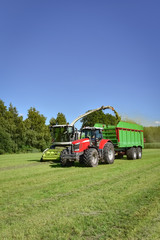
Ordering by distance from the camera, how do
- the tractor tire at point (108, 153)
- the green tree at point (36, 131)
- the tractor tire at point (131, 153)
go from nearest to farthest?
the tractor tire at point (108, 153) → the tractor tire at point (131, 153) → the green tree at point (36, 131)

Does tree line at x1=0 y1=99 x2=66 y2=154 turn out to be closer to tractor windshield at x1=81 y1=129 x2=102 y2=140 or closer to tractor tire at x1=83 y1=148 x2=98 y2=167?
tractor windshield at x1=81 y1=129 x2=102 y2=140

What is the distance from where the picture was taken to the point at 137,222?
3.72 meters

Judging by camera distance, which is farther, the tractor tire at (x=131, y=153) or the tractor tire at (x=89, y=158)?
the tractor tire at (x=131, y=153)

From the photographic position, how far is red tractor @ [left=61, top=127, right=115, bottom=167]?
11.2m

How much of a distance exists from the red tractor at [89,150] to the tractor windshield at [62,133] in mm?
672

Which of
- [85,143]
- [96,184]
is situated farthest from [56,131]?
[96,184]

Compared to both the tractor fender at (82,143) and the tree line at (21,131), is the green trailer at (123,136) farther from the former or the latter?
the tree line at (21,131)

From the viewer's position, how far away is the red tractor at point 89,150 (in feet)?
36.9

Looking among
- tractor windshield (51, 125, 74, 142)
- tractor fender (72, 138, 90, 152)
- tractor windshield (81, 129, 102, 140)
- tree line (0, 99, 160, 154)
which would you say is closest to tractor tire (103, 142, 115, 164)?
tractor windshield (81, 129, 102, 140)

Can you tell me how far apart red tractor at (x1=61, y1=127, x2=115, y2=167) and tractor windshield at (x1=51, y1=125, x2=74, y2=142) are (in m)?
0.67

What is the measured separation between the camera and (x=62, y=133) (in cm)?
1319

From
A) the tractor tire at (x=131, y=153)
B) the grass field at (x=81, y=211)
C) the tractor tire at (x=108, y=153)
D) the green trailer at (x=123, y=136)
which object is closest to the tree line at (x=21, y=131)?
the green trailer at (x=123, y=136)

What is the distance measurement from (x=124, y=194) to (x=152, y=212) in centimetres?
138

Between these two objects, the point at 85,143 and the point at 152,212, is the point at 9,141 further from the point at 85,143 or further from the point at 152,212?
the point at 152,212
